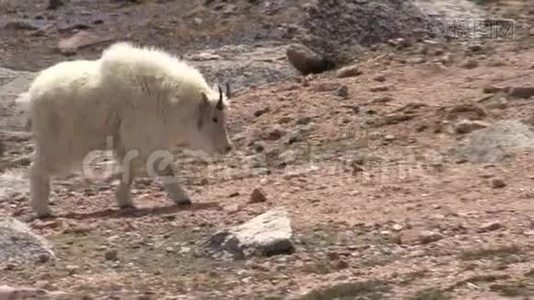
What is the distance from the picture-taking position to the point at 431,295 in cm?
798

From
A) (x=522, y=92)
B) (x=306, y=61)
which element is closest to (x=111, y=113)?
(x=522, y=92)

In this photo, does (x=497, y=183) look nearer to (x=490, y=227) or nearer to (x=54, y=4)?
(x=490, y=227)

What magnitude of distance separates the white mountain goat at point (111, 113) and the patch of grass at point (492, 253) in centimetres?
379

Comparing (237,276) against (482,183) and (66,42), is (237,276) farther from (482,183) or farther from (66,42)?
(66,42)

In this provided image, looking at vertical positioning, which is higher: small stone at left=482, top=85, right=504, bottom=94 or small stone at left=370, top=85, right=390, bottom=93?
small stone at left=482, top=85, right=504, bottom=94

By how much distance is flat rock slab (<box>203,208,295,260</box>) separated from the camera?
9.75 m

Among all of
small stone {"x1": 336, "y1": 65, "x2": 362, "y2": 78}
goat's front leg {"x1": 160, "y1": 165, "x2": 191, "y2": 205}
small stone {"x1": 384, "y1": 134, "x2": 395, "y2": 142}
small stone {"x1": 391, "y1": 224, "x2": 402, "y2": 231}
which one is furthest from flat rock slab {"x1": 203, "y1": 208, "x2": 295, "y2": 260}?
small stone {"x1": 336, "y1": 65, "x2": 362, "y2": 78}

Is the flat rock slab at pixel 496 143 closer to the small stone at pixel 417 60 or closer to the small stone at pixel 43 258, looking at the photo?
the small stone at pixel 417 60

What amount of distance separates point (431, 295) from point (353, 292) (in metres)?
0.49

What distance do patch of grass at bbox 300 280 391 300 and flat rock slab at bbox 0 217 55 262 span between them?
2712 millimetres

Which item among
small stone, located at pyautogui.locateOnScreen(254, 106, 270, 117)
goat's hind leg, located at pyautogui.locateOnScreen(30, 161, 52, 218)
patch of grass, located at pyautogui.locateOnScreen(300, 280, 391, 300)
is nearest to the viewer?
patch of grass, located at pyautogui.locateOnScreen(300, 280, 391, 300)

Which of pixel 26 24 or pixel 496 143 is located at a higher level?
pixel 26 24

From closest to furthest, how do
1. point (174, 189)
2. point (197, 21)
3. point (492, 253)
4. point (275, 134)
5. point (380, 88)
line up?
1. point (492, 253)
2. point (174, 189)
3. point (275, 134)
4. point (380, 88)
5. point (197, 21)

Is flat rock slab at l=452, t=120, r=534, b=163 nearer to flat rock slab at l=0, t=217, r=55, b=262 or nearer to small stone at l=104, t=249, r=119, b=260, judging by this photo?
small stone at l=104, t=249, r=119, b=260
